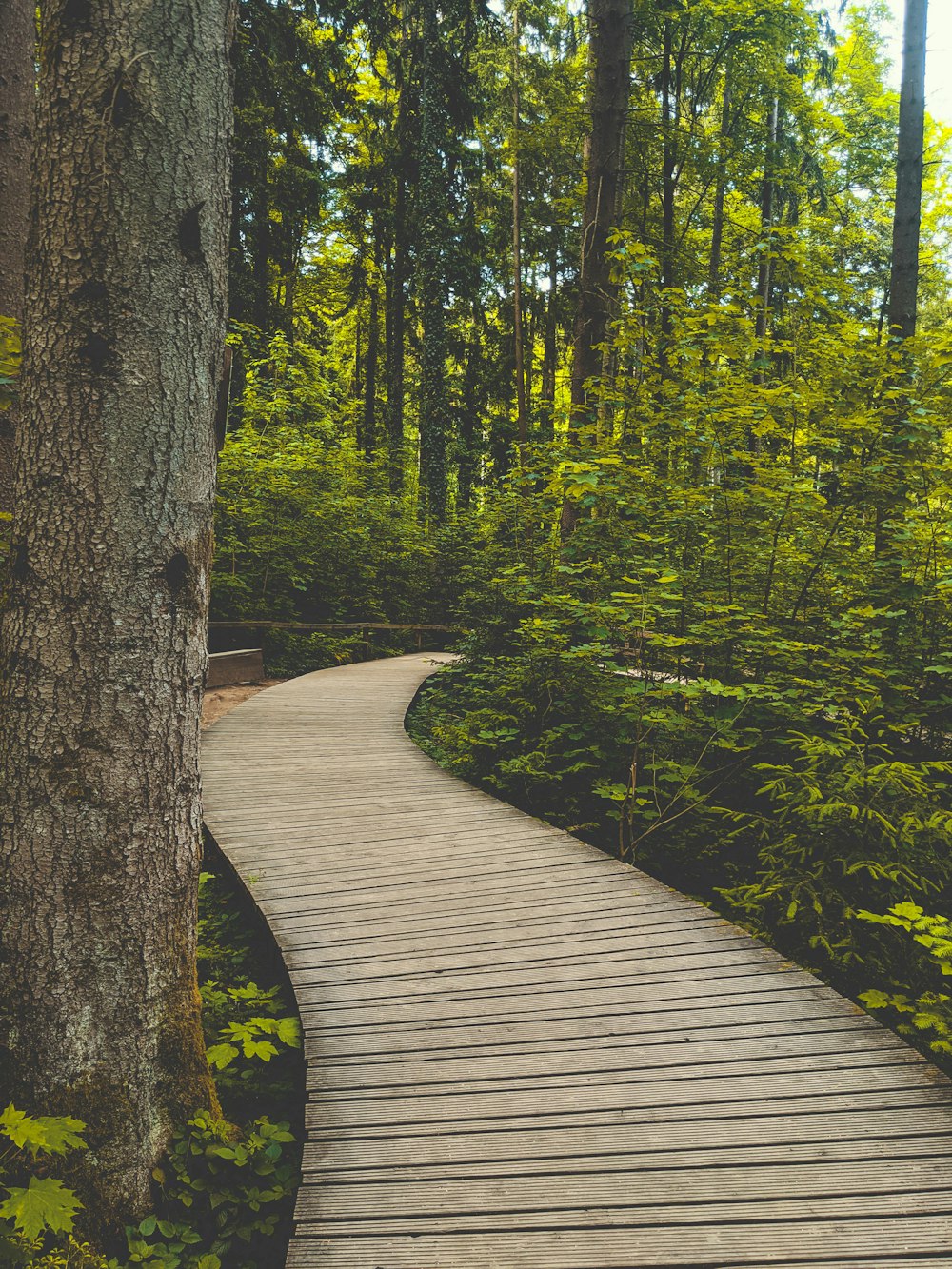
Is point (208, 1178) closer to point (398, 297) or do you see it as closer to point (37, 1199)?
point (37, 1199)

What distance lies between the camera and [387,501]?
16.1 metres

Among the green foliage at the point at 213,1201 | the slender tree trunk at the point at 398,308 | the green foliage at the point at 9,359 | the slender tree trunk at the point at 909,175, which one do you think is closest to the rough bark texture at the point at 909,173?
the slender tree trunk at the point at 909,175

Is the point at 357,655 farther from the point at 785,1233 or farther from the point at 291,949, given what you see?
the point at 785,1233

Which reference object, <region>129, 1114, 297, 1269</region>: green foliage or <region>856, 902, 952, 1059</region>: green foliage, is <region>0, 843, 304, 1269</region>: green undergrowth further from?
<region>856, 902, 952, 1059</region>: green foliage

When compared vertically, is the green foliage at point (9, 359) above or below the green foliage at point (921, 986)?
above

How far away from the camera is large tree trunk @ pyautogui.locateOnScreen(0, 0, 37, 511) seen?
4.72m

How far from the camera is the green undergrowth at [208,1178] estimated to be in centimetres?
174

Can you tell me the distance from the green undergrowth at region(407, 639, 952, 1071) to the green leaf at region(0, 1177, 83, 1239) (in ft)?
8.62

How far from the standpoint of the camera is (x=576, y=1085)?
235cm

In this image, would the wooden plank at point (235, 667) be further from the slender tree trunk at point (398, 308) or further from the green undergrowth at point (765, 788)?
the slender tree trunk at point (398, 308)

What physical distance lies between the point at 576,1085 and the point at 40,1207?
1495 mm

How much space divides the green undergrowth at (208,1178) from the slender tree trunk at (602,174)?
19.5 feet

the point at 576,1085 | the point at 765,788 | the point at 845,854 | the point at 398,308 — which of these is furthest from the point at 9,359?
the point at 398,308

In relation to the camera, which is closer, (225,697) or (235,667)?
(225,697)
